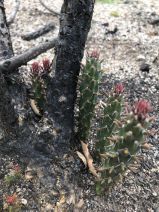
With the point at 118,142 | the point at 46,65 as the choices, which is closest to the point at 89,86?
the point at 46,65

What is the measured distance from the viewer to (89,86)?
331 centimetres

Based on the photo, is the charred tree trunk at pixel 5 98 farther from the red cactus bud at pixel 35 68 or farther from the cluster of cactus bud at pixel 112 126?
the cluster of cactus bud at pixel 112 126

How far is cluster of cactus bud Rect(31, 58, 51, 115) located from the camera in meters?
3.52

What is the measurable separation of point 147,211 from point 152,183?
294mm

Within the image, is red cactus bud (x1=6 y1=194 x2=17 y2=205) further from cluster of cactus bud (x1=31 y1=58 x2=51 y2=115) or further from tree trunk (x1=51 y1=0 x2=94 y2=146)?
cluster of cactus bud (x1=31 y1=58 x2=51 y2=115)

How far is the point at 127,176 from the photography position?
3689 millimetres

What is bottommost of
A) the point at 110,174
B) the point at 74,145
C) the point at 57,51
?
the point at 74,145

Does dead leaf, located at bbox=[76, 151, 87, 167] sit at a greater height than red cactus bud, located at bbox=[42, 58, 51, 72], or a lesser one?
lesser

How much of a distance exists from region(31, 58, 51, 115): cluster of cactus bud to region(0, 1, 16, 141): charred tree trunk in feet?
0.93

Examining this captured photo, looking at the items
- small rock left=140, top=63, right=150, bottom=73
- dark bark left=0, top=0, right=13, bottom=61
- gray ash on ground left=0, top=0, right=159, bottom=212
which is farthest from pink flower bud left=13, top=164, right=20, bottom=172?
small rock left=140, top=63, right=150, bottom=73

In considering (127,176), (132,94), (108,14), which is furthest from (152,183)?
(108,14)

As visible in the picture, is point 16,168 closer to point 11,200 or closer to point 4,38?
point 11,200

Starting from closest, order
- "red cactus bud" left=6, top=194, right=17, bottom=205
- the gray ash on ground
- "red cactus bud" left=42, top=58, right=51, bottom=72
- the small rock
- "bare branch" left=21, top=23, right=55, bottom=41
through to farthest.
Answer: "red cactus bud" left=6, top=194, right=17, bottom=205, the gray ash on ground, "red cactus bud" left=42, top=58, right=51, bottom=72, the small rock, "bare branch" left=21, top=23, right=55, bottom=41

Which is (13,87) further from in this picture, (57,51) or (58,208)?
(58,208)
